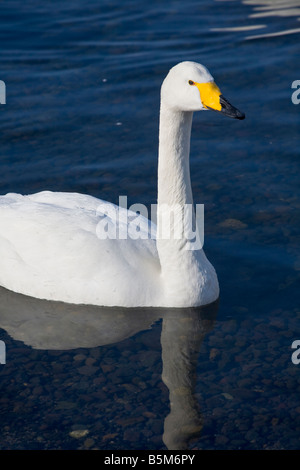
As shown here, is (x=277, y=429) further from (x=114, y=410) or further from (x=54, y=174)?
(x=54, y=174)

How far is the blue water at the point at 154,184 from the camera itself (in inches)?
277

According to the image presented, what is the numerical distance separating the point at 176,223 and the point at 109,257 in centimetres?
76

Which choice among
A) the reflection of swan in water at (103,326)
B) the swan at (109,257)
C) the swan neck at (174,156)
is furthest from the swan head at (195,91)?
the reflection of swan in water at (103,326)

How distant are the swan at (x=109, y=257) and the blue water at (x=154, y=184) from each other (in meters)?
0.24

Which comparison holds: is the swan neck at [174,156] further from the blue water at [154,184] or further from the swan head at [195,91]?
the blue water at [154,184]

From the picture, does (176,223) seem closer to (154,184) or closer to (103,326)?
(103,326)

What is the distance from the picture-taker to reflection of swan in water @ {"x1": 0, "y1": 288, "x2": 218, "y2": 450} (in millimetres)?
7867

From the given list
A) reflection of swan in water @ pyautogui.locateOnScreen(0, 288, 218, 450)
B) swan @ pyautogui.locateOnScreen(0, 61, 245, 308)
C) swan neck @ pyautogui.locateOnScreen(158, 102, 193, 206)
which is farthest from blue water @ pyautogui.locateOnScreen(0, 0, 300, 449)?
swan neck @ pyautogui.locateOnScreen(158, 102, 193, 206)

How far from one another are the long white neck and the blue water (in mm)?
299

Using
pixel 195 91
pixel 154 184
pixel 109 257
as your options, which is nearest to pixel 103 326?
pixel 109 257

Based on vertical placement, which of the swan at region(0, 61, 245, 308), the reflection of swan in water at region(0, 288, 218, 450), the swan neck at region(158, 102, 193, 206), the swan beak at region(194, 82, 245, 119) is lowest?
the reflection of swan in water at region(0, 288, 218, 450)

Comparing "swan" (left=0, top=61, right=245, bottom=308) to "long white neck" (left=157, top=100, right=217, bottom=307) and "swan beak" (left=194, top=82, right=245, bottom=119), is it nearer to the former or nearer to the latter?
"long white neck" (left=157, top=100, right=217, bottom=307)

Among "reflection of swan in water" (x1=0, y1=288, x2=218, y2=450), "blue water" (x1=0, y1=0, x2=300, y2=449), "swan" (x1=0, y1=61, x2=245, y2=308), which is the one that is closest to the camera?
"blue water" (x1=0, y1=0, x2=300, y2=449)

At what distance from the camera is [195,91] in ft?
23.6
